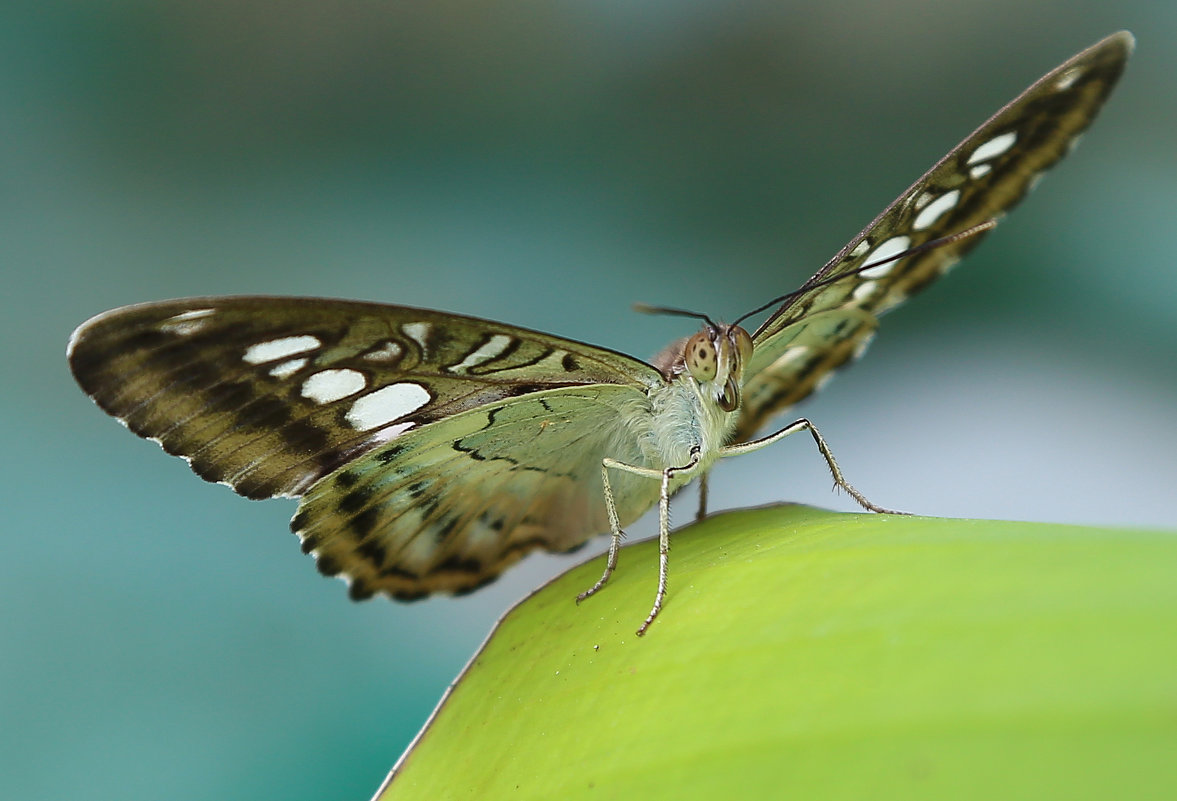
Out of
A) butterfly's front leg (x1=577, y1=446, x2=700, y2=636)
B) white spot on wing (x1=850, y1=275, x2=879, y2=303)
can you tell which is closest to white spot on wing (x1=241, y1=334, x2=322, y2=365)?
butterfly's front leg (x1=577, y1=446, x2=700, y2=636)

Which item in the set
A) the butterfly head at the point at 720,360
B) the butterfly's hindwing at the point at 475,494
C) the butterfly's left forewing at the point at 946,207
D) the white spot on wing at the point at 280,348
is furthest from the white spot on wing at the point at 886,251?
the white spot on wing at the point at 280,348

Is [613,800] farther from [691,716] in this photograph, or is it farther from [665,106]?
[665,106]

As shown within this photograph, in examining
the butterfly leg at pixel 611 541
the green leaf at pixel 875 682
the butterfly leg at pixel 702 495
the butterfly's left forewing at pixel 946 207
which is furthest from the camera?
the butterfly leg at pixel 702 495

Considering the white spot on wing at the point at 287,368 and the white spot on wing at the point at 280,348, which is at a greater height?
the white spot on wing at the point at 280,348

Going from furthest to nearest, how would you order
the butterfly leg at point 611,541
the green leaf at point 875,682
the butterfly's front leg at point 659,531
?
the butterfly leg at point 611,541 → the butterfly's front leg at point 659,531 → the green leaf at point 875,682

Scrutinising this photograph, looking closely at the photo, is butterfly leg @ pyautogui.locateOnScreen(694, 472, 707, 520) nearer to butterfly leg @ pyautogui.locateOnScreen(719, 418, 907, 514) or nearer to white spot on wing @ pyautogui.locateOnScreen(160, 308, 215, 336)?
butterfly leg @ pyautogui.locateOnScreen(719, 418, 907, 514)

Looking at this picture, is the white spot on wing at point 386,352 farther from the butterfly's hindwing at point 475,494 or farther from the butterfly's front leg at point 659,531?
the butterfly's front leg at point 659,531
